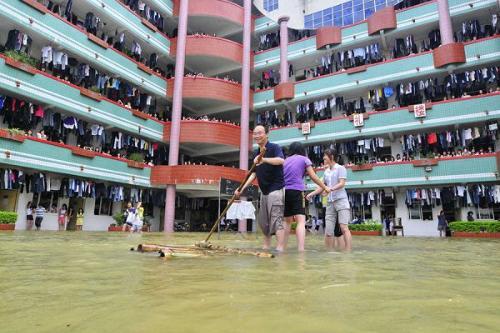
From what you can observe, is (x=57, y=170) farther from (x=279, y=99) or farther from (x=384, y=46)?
(x=384, y=46)

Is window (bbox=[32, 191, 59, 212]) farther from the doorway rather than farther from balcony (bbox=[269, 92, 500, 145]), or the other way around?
balcony (bbox=[269, 92, 500, 145])

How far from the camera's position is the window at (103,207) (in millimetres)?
21828

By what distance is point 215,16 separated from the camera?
84.5 ft

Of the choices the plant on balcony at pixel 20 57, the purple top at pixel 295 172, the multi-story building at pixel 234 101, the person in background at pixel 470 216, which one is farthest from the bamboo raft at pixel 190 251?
the person in background at pixel 470 216

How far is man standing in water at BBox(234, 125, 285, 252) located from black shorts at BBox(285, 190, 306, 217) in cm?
23

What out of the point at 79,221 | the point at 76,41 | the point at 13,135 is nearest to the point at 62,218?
the point at 79,221

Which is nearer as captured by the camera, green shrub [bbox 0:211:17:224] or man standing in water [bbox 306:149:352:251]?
man standing in water [bbox 306:149:352:251]

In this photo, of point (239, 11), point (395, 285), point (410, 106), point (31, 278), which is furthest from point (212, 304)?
point (239, 11)

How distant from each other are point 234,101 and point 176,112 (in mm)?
4165

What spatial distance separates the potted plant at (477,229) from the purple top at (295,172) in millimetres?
15453

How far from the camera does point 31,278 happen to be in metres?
2.26

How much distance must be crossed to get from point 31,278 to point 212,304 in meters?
1.39

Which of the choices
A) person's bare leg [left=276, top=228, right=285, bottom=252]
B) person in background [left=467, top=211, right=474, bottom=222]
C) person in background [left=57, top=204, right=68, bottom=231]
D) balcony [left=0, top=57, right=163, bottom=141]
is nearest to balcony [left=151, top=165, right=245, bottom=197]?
balcony [left=0, top=57, right=163, bottom=141]

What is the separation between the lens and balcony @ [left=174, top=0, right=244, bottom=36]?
2545 cm
